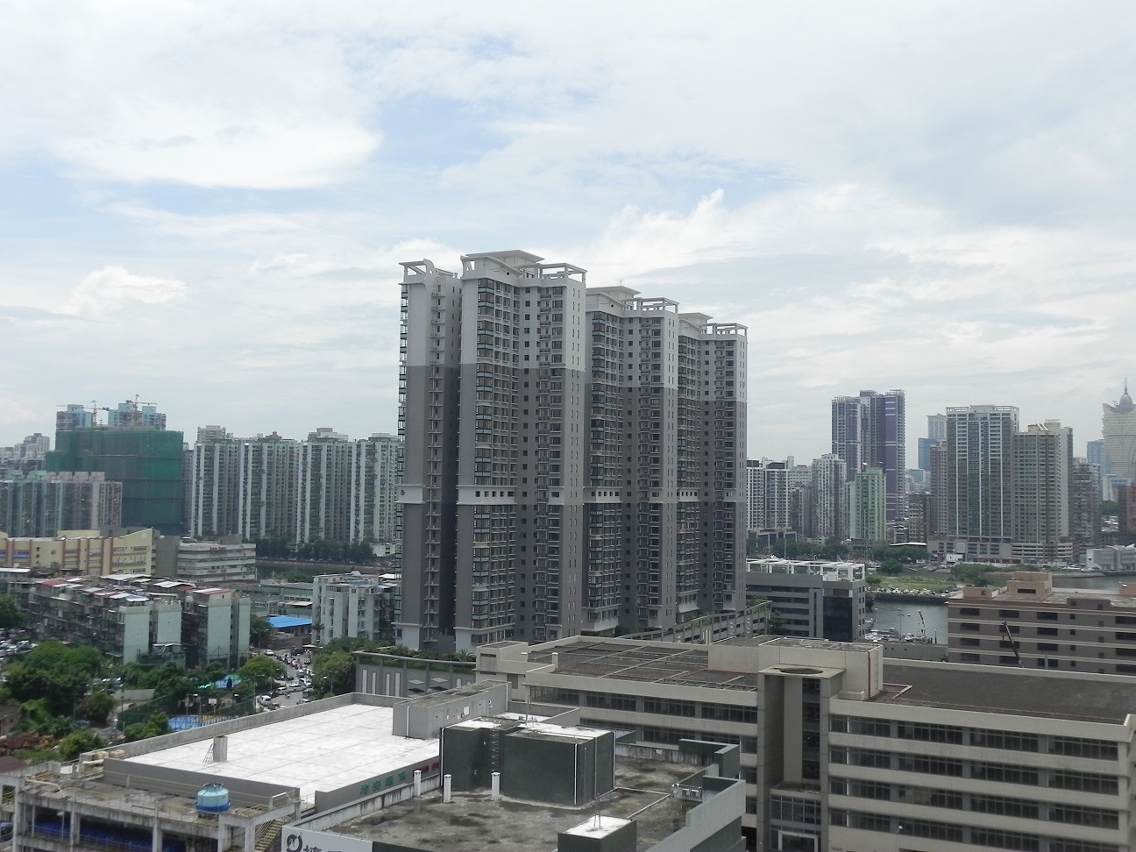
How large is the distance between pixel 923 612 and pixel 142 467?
6212 cm

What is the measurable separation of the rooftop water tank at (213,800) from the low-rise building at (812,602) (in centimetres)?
4015

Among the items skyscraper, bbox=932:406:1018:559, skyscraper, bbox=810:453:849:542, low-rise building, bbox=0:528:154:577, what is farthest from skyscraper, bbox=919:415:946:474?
low-rise building, bbox=0:528:154:577

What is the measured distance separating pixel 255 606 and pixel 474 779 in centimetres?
4573

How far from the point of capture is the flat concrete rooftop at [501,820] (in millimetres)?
10273

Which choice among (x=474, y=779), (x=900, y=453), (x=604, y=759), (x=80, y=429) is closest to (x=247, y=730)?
(x=474, y=779)

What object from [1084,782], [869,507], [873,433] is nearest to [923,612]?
[869,507]

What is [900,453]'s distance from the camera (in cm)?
14288

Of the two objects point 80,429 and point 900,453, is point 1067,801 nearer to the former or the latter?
point 80,429

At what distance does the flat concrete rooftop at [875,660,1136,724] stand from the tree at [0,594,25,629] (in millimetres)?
38715

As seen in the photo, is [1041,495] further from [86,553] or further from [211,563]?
[86,553]

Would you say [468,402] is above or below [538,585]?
above

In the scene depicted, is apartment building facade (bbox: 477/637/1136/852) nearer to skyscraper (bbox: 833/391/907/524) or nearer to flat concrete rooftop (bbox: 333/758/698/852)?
flat concrete rooftop (bbox: 333/758/698/852)

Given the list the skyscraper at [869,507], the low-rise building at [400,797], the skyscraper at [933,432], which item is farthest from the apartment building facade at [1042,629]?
the skyscraper at [933,432]

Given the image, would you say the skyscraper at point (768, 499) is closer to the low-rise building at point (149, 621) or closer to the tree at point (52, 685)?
the low-rise building at point (149, 621)
